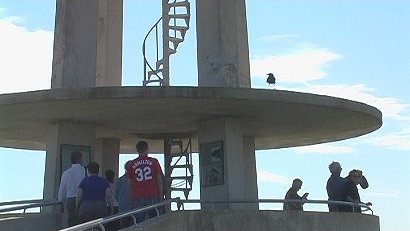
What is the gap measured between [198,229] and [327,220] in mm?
3012

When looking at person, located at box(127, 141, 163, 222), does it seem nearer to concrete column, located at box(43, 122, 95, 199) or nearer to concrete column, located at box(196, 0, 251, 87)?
concrete column, located at box(43, 122, 95, 199)

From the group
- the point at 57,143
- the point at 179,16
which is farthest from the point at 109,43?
the point at 57,143

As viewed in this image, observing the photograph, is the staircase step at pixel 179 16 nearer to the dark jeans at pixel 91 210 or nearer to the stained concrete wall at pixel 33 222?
the stained concrete wall at pixel 33 222

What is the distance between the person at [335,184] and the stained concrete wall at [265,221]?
0.39 metres

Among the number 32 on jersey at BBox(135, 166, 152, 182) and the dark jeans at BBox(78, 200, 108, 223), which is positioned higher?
the number 32 on jersey at BBox(135, 166, 152, 182)

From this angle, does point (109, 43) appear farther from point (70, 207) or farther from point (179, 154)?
point (70, 207)

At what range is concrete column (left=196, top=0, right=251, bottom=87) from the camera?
57.1 ft

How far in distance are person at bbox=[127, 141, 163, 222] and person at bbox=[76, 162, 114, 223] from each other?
775mm

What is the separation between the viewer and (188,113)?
1589 centimetres

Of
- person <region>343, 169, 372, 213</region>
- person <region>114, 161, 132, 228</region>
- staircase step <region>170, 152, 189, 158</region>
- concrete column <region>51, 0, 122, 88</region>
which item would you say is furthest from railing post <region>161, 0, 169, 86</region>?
person <region>114, 161, 132, 228</region>

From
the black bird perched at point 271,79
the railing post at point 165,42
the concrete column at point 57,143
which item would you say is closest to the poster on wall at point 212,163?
the black bird perched at point 271,79

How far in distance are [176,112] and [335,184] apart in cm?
405

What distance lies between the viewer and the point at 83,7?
17.1 meters

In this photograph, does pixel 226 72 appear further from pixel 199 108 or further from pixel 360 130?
pixel 360 130
